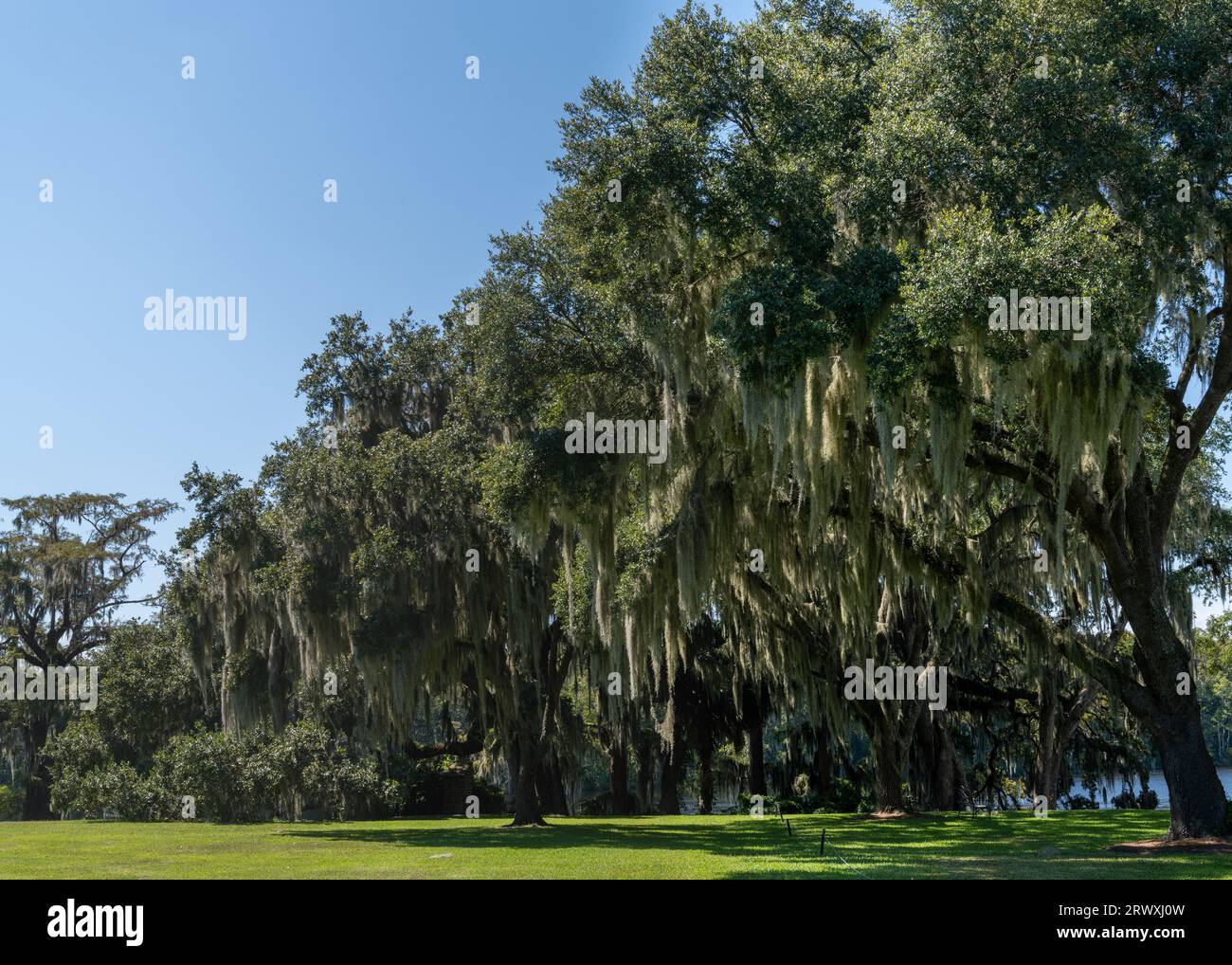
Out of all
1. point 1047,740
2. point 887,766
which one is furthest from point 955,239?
point 1047,740

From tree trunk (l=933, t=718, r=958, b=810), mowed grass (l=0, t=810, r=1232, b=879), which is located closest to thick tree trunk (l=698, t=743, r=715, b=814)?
tree trunk (l=933, t=718, r=958, b=810)

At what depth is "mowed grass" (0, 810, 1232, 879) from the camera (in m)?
14.0

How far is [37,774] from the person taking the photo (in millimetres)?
45562

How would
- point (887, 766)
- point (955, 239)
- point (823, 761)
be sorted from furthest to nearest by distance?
point (823, 761)
point (887, 766)
point (955, 239)

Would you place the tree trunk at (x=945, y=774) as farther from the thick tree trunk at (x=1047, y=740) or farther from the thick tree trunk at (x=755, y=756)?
the thick tree trunk at (x=755, y=756)

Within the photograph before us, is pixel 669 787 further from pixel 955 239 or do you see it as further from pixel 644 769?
pixel 955 239

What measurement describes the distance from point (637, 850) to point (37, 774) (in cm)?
3699

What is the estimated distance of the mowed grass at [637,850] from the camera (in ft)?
46.1

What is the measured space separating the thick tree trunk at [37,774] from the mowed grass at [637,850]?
19.1 metres

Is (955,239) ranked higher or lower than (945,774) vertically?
higher

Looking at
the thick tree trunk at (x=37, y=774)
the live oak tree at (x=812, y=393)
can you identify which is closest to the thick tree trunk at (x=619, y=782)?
the live oak tree at (x=812, y=393)

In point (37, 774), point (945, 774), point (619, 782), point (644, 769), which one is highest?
point (945, 774)
